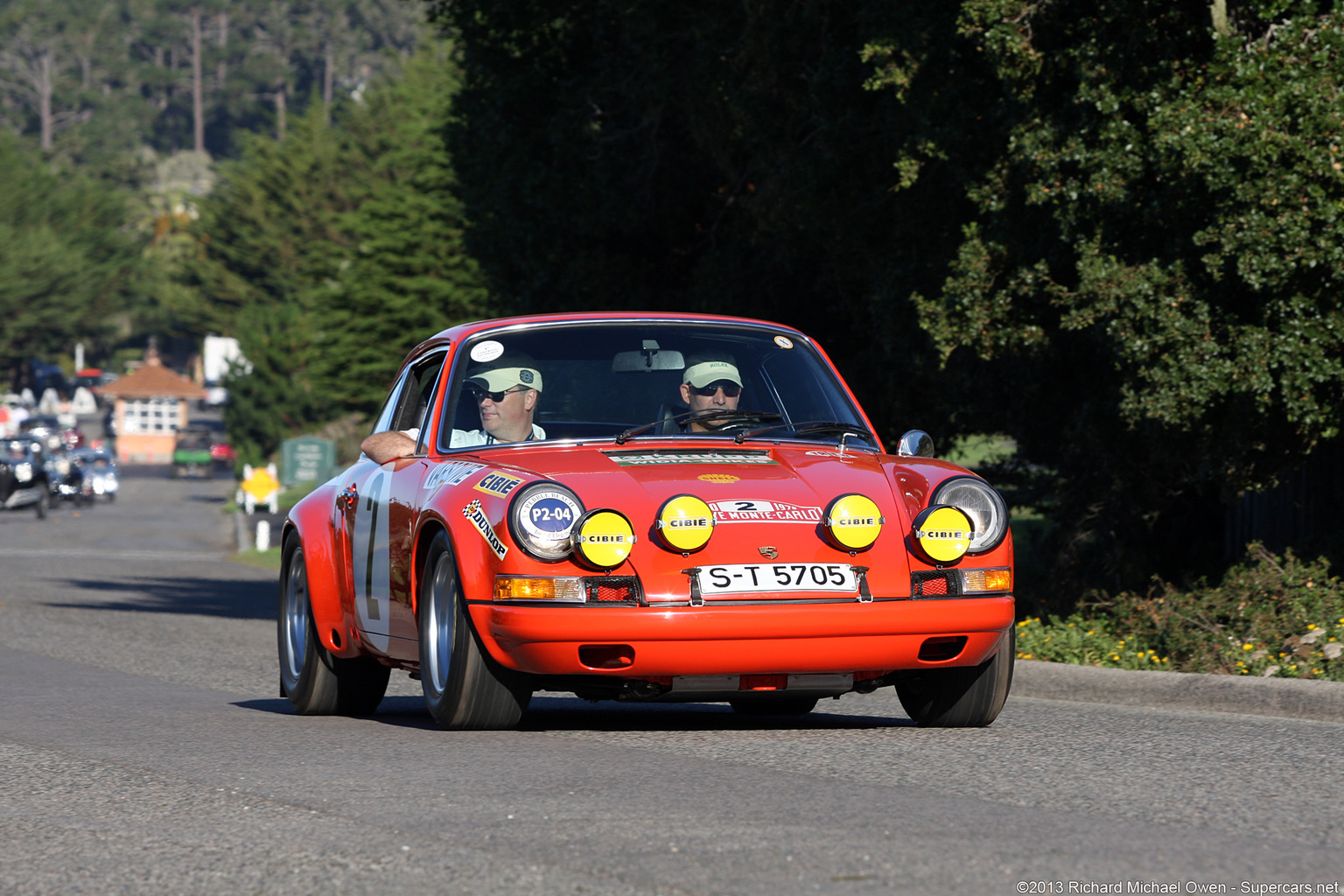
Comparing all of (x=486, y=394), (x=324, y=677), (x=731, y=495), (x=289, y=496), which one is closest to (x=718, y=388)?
(x=486, y=394)

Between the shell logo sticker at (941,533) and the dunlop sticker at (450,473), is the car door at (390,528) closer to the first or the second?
the dunlop sticker at (450,473)

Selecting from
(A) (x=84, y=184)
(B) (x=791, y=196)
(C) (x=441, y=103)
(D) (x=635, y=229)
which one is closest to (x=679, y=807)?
(B) (x=791, y=196)

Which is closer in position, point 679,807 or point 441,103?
point 679,807

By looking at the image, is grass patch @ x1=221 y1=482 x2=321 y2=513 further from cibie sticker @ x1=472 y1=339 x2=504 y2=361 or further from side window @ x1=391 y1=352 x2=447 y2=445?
cibie sticker @ x1=472 y1=339 x2=504 y2=361

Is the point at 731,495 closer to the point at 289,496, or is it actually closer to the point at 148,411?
the point at 289,496

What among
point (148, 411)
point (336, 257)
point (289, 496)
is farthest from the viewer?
point (148, 411)

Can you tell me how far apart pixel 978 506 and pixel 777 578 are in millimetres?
841

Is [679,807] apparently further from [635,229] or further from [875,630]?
[635,229]

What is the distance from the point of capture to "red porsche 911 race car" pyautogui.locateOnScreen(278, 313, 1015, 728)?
21.4 feet

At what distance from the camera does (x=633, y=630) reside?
6473 mm

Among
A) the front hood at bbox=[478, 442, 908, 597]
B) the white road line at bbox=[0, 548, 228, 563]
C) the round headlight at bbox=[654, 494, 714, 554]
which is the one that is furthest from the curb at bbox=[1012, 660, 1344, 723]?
the white road line at bbox=[0, 548, 228, 563]

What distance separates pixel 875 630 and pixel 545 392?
1.75 metres

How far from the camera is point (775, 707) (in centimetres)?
888

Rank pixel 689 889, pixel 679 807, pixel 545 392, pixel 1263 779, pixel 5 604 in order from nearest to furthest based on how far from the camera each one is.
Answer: pixel 689 889
pixel 679 807
pixel 1263 779
pixel 545 392
pixel 5 604
